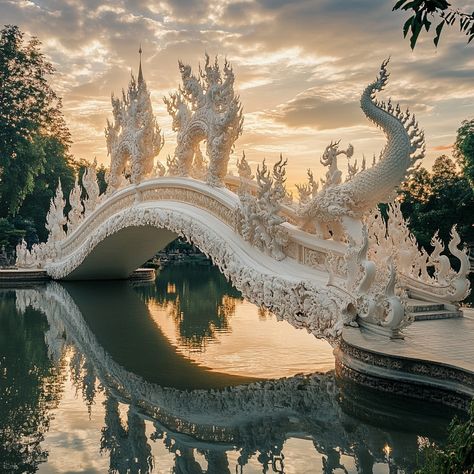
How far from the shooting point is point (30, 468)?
14.6ft

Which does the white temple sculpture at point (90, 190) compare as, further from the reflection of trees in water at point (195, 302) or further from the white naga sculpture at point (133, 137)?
the reflection of trees in water at point (195, 302)

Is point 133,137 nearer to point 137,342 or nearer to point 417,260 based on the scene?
point 137,342

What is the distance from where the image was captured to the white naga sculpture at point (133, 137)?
14578 millimetres

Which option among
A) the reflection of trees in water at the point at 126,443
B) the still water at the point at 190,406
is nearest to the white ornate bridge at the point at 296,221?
the still water at the point at 190,406

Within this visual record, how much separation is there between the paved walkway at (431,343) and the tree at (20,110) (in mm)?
20565

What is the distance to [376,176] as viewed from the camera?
895cm

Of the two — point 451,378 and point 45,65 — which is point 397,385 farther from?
point 45,65

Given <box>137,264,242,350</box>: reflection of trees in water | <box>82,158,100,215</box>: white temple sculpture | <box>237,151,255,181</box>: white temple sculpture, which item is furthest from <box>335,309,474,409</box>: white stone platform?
<box>82,158,100,215</box>: white temple sculpture

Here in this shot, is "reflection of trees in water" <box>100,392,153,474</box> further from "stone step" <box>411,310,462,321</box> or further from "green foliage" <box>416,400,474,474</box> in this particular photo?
"stone step" <box>411,310,462,321</box>

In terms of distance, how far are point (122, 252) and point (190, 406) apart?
11.7m

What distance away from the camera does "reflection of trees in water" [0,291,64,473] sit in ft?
15.5

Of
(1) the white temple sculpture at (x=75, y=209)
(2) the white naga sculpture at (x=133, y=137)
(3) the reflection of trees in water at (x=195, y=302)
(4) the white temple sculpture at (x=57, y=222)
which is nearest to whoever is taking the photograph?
(3) the reflection of trees in water at (x=195, y=302)

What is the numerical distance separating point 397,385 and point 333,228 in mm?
3826

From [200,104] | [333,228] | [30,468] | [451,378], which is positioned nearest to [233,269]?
[333,228]
